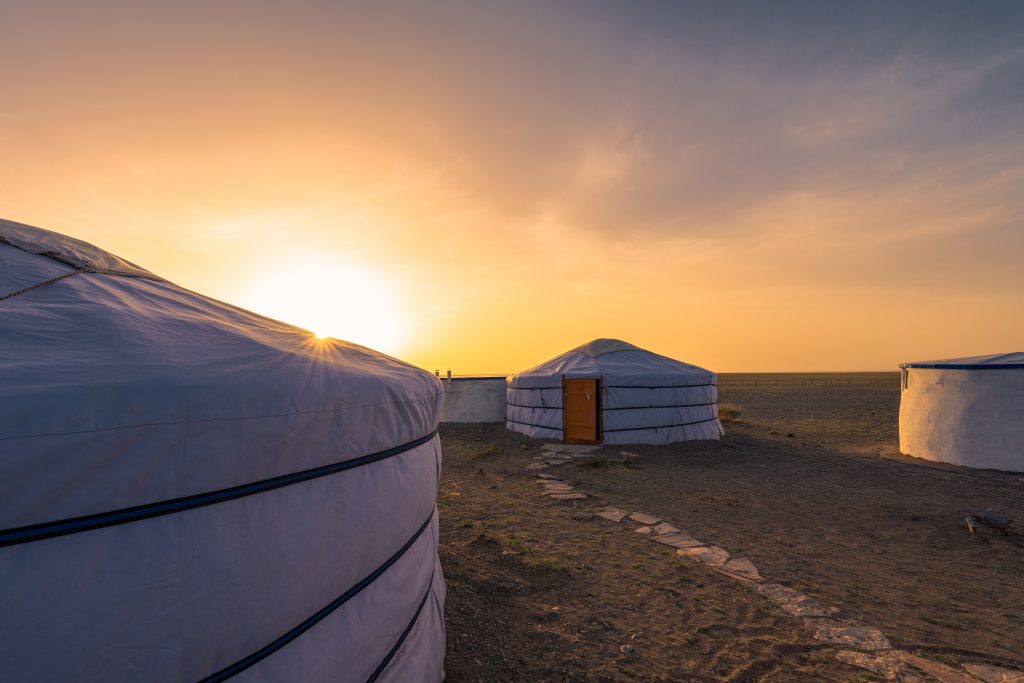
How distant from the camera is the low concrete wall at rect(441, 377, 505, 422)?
46.9 feet

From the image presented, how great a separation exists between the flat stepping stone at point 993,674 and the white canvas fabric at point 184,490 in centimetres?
292

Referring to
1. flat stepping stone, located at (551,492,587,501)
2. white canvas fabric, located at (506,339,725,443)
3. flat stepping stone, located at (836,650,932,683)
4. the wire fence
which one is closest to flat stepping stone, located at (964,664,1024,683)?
flat stepping stone, located at (836,650,932,683)

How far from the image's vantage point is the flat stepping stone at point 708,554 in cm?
419

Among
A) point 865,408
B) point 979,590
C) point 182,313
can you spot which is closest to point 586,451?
point 979,590

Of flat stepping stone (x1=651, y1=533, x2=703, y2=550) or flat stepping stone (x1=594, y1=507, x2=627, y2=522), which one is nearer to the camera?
flat stepping stone (x1=651, y1=533, x2=703, y2=550)

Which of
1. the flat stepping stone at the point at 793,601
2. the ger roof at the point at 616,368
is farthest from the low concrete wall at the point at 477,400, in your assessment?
the flat stepping stone at the point at 793,601

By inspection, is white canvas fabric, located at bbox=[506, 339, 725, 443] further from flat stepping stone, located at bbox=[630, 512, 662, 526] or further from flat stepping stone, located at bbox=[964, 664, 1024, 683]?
flat stepping stone, located at bbox=[964, 664, 1024, 683]

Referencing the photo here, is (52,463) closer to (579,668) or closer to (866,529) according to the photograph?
(579,668)

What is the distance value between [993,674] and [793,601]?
1.02 m

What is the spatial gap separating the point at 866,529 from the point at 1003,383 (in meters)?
5.20

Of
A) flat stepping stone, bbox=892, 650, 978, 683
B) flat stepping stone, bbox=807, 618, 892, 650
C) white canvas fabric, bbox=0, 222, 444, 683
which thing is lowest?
flat stepping stone, bbox=807, 618, 892, 650

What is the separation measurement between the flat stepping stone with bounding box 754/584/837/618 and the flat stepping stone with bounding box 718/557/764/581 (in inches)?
6.7

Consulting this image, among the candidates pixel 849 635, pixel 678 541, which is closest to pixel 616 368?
pixel 678 541

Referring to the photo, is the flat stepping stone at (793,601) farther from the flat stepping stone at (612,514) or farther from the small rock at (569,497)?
the small rock at (569,497)
